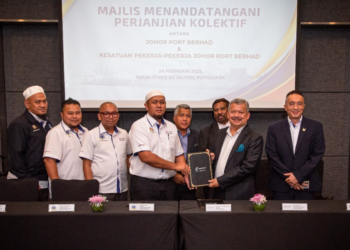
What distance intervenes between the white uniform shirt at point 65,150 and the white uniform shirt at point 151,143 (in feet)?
1.81

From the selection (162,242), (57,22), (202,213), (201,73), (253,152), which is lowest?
(162,242)

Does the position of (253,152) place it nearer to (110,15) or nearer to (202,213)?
(202,213)

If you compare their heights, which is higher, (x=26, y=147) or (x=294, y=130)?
(x=294, y=130)

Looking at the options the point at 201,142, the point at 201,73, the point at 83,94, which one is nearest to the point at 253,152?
the point at 201,142

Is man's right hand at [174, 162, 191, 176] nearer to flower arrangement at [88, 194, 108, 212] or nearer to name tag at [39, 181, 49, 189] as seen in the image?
flower arrangement at [88, 194, 108, 212]

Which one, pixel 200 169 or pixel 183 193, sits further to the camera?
pixel 183 193

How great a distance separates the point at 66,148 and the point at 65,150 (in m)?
0.02

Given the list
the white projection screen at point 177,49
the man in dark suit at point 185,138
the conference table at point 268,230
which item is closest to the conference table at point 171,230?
the conference table at point 268,230

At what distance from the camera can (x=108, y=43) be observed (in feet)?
12.8

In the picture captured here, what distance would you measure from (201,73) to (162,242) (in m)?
2.67

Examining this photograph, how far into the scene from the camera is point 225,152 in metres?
2.53

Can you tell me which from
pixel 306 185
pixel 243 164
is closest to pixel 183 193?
pixel 243 164

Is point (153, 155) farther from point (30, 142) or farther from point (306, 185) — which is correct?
point (306, 185)

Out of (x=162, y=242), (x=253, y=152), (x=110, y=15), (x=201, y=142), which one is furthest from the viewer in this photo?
(x=110, y=15)
